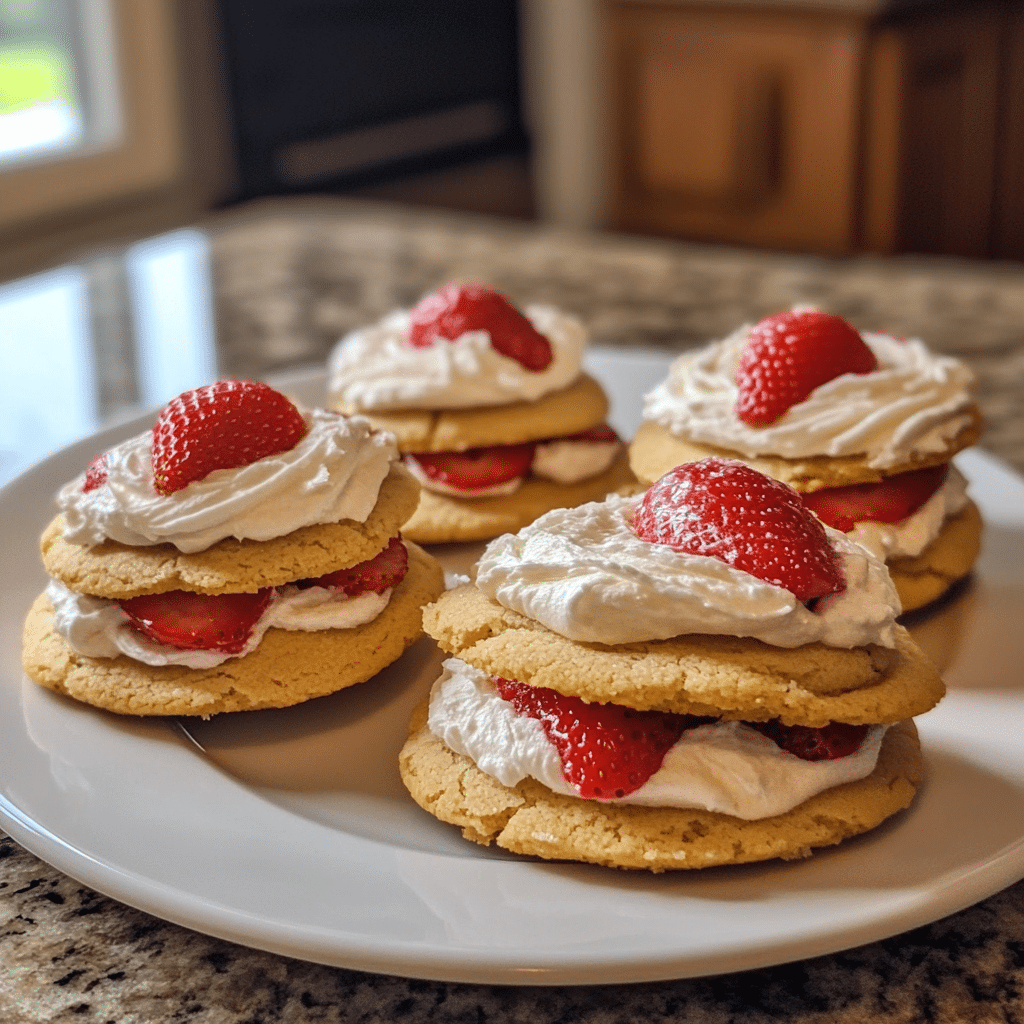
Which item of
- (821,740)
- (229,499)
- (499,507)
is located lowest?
(499,507)

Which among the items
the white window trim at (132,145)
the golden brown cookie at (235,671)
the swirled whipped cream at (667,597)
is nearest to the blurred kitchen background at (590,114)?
the white window trim at (132,145)

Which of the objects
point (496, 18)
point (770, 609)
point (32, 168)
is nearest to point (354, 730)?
point (770, 609)

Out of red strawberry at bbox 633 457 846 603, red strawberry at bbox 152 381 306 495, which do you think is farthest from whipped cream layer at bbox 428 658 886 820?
red strawberry at bbox 152 381 306 495

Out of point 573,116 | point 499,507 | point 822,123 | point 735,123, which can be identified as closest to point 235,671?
point 499,507

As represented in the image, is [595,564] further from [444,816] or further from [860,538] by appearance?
[860,538]

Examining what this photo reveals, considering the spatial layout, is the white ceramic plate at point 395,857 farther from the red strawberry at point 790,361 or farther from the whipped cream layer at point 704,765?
the red strawberry at point 790,361

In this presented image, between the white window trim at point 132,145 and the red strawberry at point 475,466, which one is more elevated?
the white window trim at point 132,145

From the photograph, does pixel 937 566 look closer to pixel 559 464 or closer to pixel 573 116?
pixel 559 464
